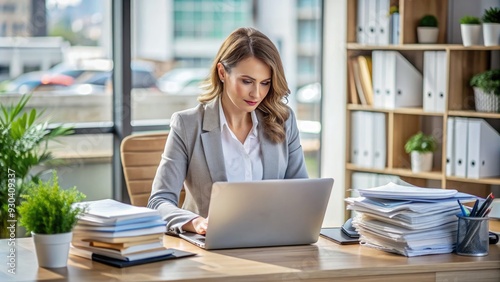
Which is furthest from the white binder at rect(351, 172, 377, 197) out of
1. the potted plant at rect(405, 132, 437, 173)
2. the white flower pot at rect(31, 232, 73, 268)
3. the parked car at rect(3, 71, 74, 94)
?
the white flower pot at rect(31, 232, 73, 268)

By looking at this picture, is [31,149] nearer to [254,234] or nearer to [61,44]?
[61,44]

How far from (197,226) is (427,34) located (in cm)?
239

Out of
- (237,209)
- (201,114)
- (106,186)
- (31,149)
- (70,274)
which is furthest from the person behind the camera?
(106,186)

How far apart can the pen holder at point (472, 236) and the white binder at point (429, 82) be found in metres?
2.12

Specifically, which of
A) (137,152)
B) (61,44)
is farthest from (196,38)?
(137,152)

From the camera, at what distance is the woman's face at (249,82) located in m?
2.77

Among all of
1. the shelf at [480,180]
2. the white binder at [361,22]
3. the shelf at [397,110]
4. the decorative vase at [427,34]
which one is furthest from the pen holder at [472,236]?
the white binder at [361,22]

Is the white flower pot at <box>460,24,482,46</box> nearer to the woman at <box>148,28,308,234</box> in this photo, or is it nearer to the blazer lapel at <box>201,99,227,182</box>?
the woman at <box>148,28,308,234</box>

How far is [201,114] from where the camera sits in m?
2.90

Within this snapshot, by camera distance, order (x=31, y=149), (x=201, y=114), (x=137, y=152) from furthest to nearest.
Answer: (x=31, y=149), (x=137, y=152), (x=201, y=114)

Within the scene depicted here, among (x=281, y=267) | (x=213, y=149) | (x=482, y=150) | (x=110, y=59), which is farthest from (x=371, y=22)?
(x=281, y=267)

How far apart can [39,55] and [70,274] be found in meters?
2.79

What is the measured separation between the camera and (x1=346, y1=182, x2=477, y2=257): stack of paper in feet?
7.76

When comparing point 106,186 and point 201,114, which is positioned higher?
point 201,114
